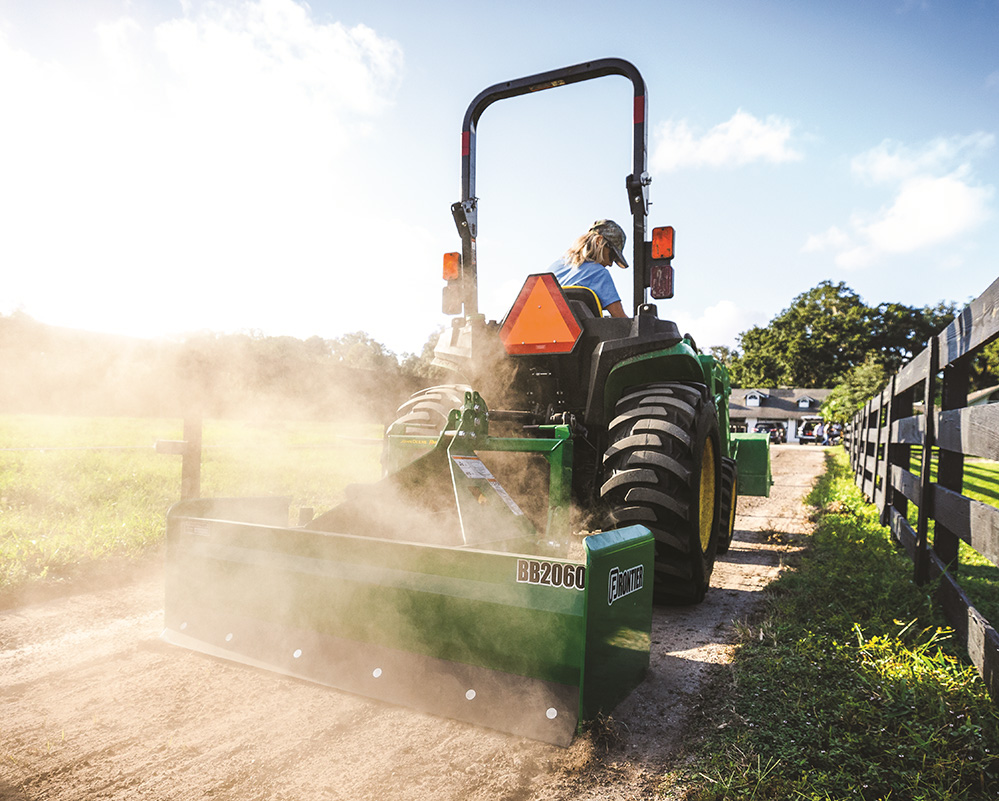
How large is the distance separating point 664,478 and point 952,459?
5.55 feet

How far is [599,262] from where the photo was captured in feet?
13.5

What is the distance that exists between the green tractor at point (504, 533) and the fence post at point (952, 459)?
48.5 inches

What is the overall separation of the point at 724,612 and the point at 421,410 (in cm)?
213

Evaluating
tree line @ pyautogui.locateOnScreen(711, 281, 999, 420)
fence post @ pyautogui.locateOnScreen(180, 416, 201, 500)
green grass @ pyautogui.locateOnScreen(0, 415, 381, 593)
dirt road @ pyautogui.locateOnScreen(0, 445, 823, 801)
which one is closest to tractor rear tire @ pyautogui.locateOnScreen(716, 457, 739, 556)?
dirt road @ pyautogui.locateOnScreen(0, 445, 823, 801)

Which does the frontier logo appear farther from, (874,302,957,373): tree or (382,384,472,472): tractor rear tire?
(874,302,957,373): tree

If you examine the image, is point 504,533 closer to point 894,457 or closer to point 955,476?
point 955,476

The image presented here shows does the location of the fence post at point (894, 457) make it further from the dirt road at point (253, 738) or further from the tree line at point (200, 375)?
the dirt road at point (253, 738)

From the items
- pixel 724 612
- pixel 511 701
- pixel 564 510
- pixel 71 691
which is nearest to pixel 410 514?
pixel 564 510

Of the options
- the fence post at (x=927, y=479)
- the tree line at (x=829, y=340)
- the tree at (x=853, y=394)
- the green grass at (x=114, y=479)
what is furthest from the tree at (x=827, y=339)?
the fence post at (x=927, y=479)

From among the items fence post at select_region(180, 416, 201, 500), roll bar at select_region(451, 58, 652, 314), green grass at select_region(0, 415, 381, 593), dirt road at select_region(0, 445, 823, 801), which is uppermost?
roll bar at select_region(451, 58, 652, 314)

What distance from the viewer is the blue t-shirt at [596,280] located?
4012 millimetres

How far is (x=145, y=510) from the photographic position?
566 centimetres

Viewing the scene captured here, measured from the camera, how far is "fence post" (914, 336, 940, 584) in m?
3.81

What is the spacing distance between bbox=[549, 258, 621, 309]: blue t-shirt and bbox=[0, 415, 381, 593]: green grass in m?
3.48
